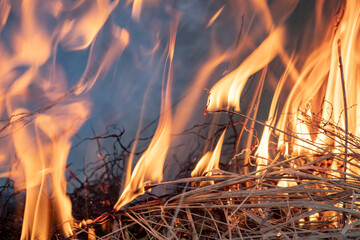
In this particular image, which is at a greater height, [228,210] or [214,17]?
[214,17]

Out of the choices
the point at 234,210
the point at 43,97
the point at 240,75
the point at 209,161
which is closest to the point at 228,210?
the point at 234,210

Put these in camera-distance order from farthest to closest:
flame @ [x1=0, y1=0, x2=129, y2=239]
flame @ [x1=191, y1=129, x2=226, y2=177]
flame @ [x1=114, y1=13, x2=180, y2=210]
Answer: flame @ [x1=191, y1=129, x2=226, y2=177] < flame @ [x1=114, y1=13, x2=180, y2=210] < flame @ [x1=0, y1=0, x2=129, y2=239]

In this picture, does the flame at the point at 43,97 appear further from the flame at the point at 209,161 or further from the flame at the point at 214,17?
the flame at the point at 209,161

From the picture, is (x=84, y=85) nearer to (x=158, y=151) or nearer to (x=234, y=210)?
(x=158, y=151)

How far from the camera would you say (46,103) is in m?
0.98

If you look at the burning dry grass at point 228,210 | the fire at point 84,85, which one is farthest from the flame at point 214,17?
the burning dry grass at point 228,210

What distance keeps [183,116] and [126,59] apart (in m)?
0.28

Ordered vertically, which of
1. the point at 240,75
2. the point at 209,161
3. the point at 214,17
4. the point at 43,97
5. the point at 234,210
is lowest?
the point at 234,210

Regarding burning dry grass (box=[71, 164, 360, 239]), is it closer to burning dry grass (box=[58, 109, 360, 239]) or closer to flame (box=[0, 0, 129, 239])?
burning dry grass (box=[58, 109, 360, 239])

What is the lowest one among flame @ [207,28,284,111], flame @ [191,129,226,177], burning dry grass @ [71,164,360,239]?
burning dry grass @ [71,164,360,239]

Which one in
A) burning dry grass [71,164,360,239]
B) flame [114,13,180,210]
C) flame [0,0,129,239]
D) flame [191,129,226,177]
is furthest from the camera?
flame [191,129,226,177]

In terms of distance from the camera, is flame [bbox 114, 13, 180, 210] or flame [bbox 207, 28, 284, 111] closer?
flame [bbox 114, 13, 180, 210]

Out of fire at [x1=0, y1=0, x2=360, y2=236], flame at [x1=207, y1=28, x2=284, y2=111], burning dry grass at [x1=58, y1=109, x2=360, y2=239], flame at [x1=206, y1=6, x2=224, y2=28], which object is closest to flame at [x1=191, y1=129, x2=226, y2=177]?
fire at [x1=0, y1=0, x2=360, y2=236]

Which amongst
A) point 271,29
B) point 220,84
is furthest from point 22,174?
point 271,29
